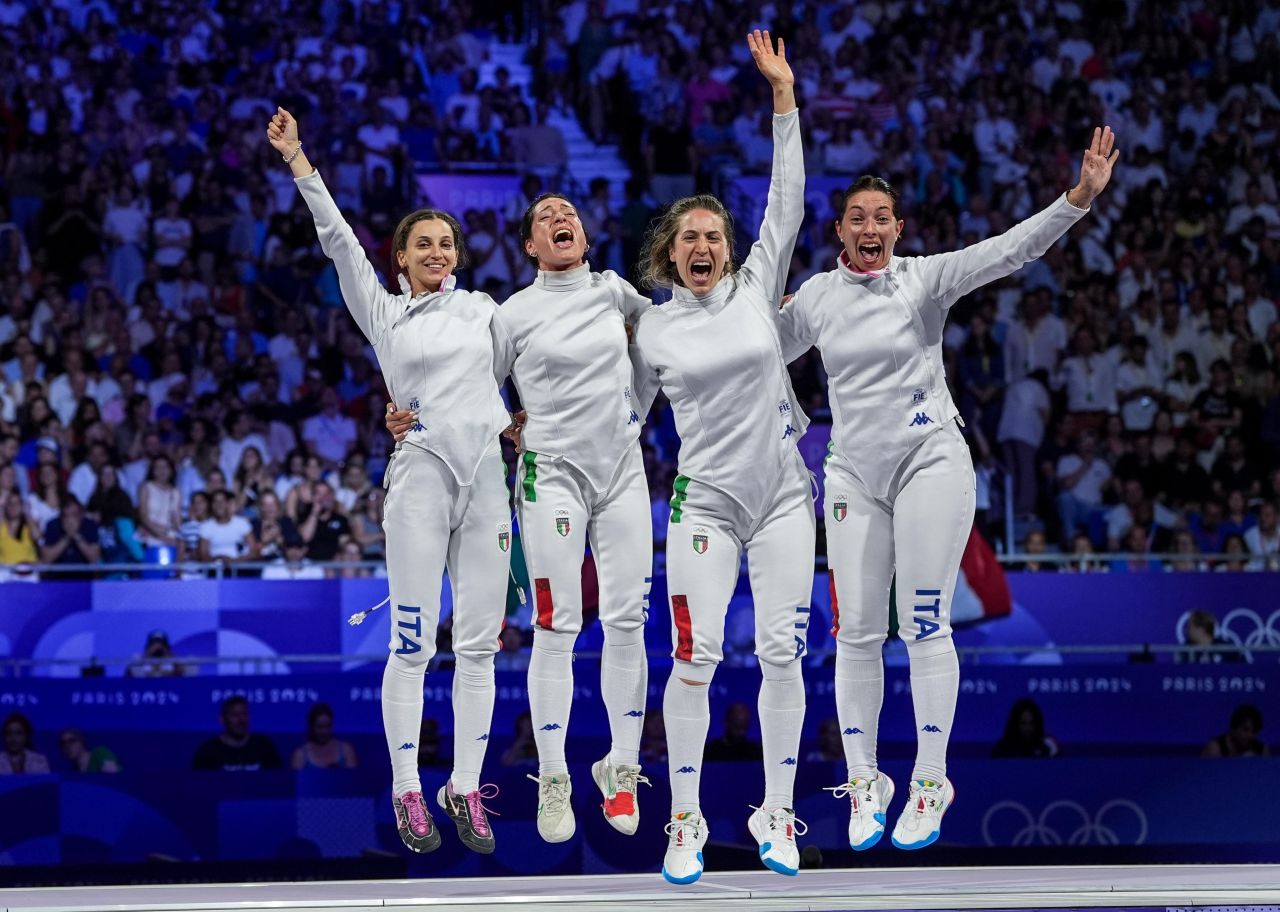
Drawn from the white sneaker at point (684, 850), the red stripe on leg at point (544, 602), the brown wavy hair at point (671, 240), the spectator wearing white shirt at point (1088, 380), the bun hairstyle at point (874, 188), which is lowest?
the white sneaker at point (684, 850)

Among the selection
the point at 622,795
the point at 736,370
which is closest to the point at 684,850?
the point at 622,795

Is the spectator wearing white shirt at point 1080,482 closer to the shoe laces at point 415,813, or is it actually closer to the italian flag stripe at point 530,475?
the italian flag stripe at point 530,475

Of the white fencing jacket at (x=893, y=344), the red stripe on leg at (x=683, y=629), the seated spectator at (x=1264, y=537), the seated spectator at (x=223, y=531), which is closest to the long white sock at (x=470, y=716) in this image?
the red stripe on leg at (x=683, y=629)

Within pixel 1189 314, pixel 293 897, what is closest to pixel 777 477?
pixel 293 897

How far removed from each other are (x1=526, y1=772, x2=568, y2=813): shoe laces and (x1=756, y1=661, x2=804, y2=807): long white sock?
0.71 metres

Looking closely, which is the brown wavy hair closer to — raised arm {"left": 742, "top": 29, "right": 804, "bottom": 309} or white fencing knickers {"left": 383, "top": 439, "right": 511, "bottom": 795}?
raised arm {"left": 742, "top": 29, "right": 804, "bottom": 309}

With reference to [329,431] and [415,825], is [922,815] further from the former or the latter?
[329,431]

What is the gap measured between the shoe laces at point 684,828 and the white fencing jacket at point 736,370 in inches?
42.0

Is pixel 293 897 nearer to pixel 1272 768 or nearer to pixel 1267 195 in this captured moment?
pixel 1272 768

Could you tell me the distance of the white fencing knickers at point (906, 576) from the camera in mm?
5918

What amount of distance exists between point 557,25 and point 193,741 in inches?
335

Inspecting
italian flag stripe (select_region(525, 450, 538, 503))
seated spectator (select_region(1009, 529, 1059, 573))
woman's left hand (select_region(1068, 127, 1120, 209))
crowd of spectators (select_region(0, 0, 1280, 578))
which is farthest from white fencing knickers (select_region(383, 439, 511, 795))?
seated spectator (select_region(1009, 529, 1059, 573))

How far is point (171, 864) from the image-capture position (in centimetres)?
842

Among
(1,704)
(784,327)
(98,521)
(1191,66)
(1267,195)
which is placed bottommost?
(1,704)
